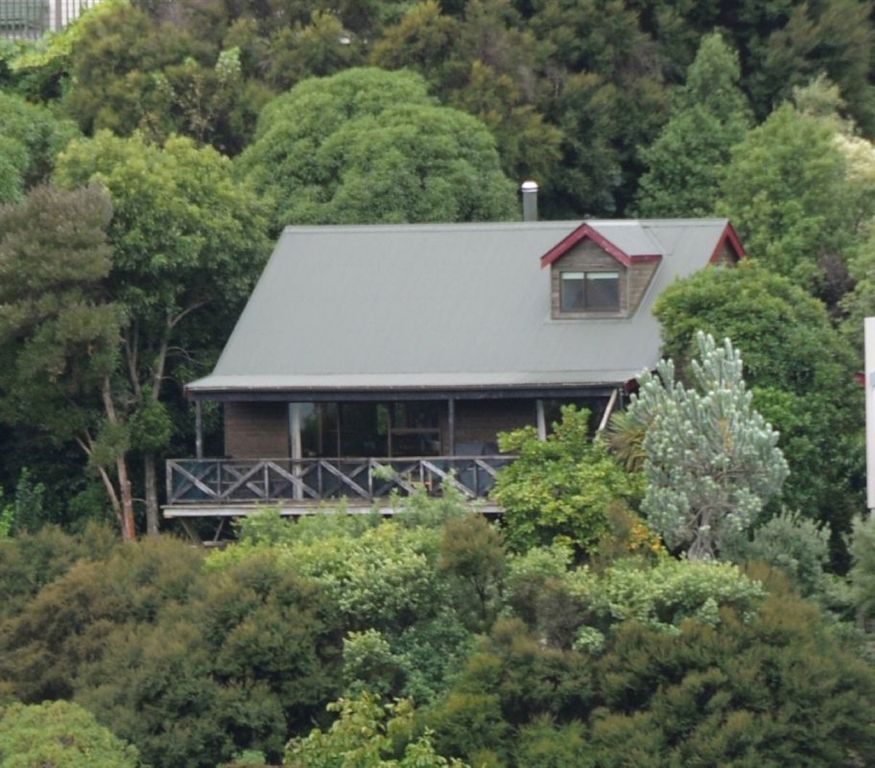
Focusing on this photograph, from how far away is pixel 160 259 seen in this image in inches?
1639

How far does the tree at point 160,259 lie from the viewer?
41.8m

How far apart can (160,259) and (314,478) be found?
497 centimetres

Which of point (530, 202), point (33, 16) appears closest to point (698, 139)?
point (530, 202)

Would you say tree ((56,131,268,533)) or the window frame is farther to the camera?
tree ((56,131,268,533))

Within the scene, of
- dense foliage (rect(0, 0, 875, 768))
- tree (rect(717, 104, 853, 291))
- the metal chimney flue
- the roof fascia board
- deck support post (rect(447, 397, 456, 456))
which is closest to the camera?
dense foliage (rect(0, 0, 875, 768))

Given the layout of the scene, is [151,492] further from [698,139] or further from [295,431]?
[698,139]

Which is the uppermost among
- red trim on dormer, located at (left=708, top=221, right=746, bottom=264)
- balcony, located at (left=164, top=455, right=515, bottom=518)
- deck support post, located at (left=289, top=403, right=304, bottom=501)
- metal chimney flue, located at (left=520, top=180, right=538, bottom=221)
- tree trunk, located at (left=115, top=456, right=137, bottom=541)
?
metal chimney flue, located at (left=520, top=180, right=538, bottom=221)

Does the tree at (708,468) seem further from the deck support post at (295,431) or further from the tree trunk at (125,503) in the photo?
the tree trunk at (125,503)

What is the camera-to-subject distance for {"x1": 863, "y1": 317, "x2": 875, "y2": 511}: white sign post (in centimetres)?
3522

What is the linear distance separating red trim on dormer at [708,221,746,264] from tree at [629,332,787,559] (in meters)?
6.83

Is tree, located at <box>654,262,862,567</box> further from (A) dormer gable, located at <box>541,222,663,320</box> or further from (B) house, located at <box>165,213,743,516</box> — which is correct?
(A) dormer gable, located at <box>541,222,663,320</box>

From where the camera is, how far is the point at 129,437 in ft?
137

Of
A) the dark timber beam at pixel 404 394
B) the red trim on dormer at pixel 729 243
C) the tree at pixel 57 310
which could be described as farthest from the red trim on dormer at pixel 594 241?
the tree at pixel 57 310

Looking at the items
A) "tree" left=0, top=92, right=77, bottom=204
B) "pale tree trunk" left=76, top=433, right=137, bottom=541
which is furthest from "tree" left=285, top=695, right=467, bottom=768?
"tree" left=0, top=92, right=77, bottom=204
